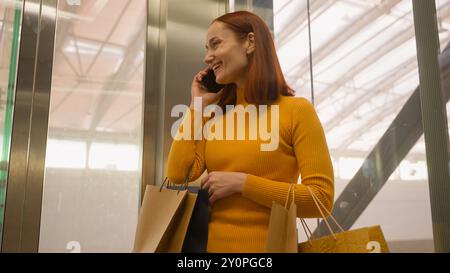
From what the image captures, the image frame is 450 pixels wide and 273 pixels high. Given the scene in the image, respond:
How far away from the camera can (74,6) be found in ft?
6.46

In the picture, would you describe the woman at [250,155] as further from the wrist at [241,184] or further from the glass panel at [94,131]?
the glass panel at [94,131]

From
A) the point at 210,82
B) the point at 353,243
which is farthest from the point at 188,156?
the point at 353,243

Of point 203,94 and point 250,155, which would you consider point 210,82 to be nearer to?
point 203,94

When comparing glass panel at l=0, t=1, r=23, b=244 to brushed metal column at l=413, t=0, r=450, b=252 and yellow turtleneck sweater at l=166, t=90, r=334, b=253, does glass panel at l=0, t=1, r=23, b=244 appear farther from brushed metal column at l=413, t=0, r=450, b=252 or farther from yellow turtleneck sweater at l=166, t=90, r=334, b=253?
brushed metal column at l=413, t=0, r=450, b=252

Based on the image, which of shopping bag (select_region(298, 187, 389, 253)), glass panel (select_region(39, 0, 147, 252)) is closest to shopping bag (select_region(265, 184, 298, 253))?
shopping bag (select_region(298, 187, 389, 253))

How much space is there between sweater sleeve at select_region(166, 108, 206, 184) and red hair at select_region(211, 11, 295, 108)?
14 cm

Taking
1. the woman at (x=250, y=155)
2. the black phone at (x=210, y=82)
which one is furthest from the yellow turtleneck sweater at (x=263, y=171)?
the black phone at (x=210, y=82)

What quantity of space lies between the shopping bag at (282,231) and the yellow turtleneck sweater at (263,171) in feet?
0.42

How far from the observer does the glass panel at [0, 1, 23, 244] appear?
170 cm

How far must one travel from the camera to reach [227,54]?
130 cm
